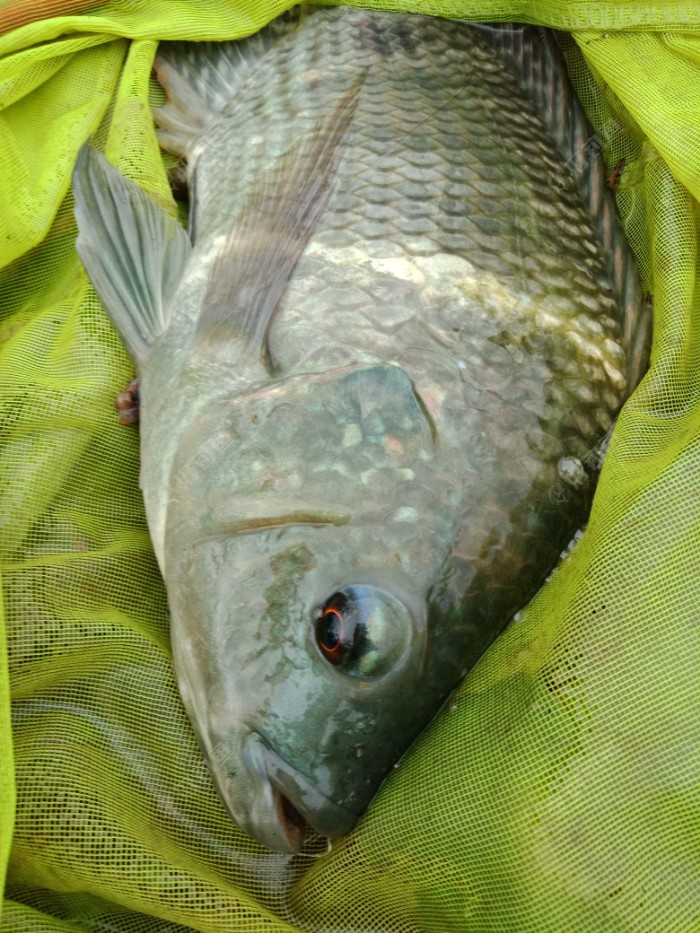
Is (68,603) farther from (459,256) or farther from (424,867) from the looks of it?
(459,256)

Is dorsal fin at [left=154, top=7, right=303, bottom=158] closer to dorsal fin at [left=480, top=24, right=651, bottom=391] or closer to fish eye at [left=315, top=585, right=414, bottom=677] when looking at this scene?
dorsal fin at [left=480, top=24, right=651, bottom=391]

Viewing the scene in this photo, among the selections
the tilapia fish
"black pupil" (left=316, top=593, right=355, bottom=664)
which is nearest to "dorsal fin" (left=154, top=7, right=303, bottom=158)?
the tilapia fish

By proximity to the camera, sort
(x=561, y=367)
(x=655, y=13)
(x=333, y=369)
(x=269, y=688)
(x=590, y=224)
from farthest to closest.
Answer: (x=590, y=224) → (x=655, y=13) → (x=561, y=367) → (x=333, y=369) → (x=269, y=688)

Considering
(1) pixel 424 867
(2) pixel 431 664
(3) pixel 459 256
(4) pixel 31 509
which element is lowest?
(1) pixel 424 867

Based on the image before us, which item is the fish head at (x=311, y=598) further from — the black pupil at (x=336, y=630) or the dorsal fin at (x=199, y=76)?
the dorsal fin at (x=199, y=76)

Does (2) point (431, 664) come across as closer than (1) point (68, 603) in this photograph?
Yes

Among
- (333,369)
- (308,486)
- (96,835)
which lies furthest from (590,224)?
(96,835)

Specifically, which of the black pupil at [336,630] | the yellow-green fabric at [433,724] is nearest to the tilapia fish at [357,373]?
the black pupil at [336,630]
